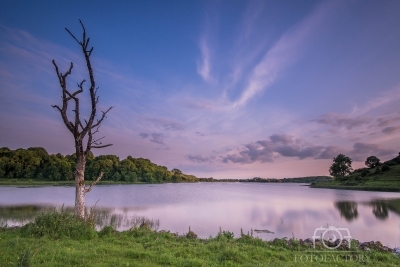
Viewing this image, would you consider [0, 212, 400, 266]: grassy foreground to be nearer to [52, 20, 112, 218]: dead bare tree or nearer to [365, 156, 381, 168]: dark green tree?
[52, 20, 112, 218]: dead bare tree

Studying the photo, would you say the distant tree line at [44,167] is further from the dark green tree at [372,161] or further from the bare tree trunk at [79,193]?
the dark green tree at [372,161]

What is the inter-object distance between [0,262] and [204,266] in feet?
18.5

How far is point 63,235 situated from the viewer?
1059cm

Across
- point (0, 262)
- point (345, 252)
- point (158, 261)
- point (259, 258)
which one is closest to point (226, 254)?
point (259, 258)

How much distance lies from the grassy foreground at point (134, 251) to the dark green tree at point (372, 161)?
12643 cm

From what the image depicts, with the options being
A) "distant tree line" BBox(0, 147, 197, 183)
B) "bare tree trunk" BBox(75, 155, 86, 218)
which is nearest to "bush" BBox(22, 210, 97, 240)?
"bare tree trunk" BBox(75, 155, 86, 218)

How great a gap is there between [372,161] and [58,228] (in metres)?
135

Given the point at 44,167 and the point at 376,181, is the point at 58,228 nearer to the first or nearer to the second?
the point at 376,181

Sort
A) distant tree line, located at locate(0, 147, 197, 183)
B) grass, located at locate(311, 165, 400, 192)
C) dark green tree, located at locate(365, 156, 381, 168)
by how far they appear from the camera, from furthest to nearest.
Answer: dark green tree, located at locate(365, 156, 381, 168)
distant tree line, located at locate(0, 147, 197, 183)
grass, located at locate(311, 165, 400, 192)

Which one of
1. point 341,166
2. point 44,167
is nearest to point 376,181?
point 341,166

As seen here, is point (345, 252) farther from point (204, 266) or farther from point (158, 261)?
point (158, 261)

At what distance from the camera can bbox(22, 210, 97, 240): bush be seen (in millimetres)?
10633

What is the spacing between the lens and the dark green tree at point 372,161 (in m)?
115

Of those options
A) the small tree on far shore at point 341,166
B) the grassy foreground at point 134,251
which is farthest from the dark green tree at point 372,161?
the grassy foreground at point 134,251
